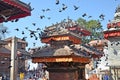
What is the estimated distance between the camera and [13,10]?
31.8 feet

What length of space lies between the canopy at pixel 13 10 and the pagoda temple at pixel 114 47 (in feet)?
40.5

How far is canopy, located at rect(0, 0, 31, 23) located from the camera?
9188mm

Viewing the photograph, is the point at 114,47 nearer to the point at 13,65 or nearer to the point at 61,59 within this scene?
the point at 61,59

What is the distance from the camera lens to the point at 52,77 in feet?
53.0

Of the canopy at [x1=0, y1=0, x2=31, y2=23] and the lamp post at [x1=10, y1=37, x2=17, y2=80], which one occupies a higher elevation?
the canopy at [x1=0, y1=0, x2=31, y2=23]

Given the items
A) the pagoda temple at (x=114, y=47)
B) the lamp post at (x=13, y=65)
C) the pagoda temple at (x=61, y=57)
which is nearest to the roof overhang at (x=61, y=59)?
the pagoda temple at (x=61, y=57)

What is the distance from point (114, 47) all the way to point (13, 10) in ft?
44.9

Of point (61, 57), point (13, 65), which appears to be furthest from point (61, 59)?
point (13, 65)

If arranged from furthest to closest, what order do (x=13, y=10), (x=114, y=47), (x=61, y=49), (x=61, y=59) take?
(x=114, y=47) < (x=61, y=49) < (x=61, y=59) < (x=13, y=10)

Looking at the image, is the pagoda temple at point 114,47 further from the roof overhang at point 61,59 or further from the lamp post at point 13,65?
the lamp post at point 13,65

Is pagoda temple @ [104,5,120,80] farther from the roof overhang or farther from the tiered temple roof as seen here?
the roof overhang

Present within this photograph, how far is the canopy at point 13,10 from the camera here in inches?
362

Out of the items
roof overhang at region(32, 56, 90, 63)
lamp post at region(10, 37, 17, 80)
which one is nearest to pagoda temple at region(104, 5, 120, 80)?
roof overhang at region(32, 56, 90, 63)

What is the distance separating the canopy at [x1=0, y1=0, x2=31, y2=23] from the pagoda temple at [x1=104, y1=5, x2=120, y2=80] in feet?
40.5
